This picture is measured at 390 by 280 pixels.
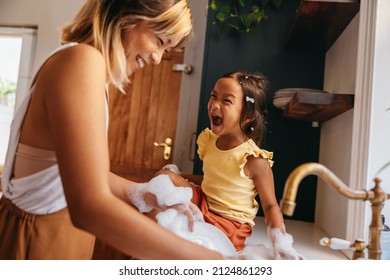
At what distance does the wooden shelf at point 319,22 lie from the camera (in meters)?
0.86

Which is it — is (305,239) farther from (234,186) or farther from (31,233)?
(31,233)

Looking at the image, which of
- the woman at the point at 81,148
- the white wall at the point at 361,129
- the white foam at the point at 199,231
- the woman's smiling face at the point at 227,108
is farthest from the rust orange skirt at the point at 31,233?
the white wall at the point at 361,129

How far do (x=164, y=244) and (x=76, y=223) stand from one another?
98mm

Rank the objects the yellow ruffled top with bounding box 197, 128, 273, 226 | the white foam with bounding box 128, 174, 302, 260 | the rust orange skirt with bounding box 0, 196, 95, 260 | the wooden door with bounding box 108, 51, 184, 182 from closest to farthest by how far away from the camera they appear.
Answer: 1. the rust orange skirt with bounding box 0, 196, 95, 260
2. the white foam with bounding box 128, 174, 302, 260
3. the yellow ruffled top with bounding box 197, 128, 273, 226
4. the wooden door with bounding box 108, 51, 184, 182

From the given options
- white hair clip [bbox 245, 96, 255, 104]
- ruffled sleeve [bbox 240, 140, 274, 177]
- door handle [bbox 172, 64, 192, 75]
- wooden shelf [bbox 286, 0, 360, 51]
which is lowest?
ruffled sleeve [bbox 240, 140, 274, 177]

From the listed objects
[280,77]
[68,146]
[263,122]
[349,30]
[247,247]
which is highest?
[349,30]

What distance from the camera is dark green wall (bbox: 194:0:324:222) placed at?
862 millimetres

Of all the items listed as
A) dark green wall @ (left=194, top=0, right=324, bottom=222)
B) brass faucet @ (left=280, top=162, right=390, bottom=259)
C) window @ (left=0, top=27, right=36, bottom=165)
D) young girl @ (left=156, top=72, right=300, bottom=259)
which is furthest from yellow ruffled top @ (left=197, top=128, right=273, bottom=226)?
window @ (left=0, top=27, right=36, bottom=165)

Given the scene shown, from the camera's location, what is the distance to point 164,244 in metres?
0.37

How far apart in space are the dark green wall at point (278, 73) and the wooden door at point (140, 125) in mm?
103

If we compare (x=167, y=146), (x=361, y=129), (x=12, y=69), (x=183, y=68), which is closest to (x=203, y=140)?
(x=167, y=146)

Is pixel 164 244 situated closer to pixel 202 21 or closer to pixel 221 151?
pixel 221 151

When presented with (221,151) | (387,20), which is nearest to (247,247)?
(221,151)

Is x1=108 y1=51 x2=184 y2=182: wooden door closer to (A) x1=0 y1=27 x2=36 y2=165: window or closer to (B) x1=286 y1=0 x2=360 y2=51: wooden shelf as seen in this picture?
(A) x1=0 y1=27 x2=36 y2=165: window
